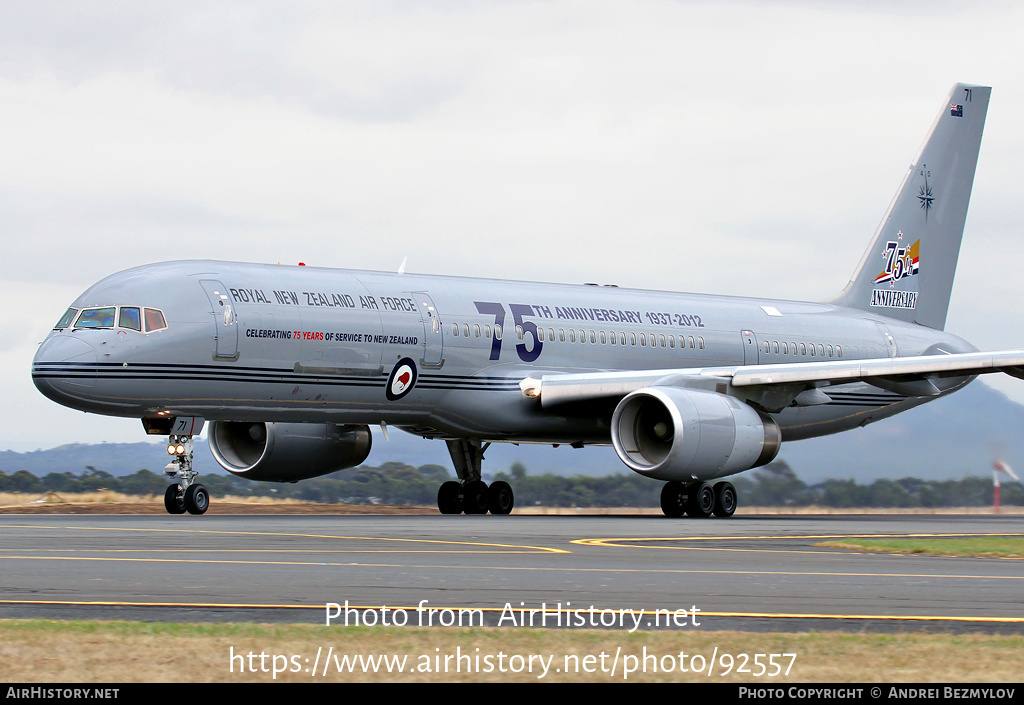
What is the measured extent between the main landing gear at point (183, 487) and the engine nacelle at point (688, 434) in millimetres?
7151

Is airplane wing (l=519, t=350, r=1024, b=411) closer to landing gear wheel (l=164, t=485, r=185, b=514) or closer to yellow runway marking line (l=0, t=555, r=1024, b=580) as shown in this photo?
landing gear wheel (l=164, t=485, r=185, b=514)

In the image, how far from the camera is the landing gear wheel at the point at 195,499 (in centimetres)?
2425

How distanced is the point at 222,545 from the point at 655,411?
41.0 ft

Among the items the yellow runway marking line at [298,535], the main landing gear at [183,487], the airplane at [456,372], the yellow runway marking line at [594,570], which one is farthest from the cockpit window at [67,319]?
the yellow runway marking line at [594,570]

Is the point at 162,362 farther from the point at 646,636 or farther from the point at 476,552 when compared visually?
the point at 646,636

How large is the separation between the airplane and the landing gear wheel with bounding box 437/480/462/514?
42 millimetres

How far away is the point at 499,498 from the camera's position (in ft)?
98.6

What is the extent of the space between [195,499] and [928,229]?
70.9 feet

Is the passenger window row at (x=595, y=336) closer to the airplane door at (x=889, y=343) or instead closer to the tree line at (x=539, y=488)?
the tree line at (x=539, y=488)

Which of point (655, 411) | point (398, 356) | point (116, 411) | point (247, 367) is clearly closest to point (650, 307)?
point (655, 411)

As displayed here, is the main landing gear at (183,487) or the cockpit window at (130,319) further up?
the cockpit window at (130,319)

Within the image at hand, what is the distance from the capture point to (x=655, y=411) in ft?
88.3

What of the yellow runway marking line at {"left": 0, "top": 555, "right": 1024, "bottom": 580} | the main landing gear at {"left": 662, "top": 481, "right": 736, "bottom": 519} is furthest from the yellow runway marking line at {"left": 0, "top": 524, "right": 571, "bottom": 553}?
the main landing gear at {"left": 662, "top": 481, "right": 736, "bottom": 519}

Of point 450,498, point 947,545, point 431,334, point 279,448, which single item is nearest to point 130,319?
point 279,448
